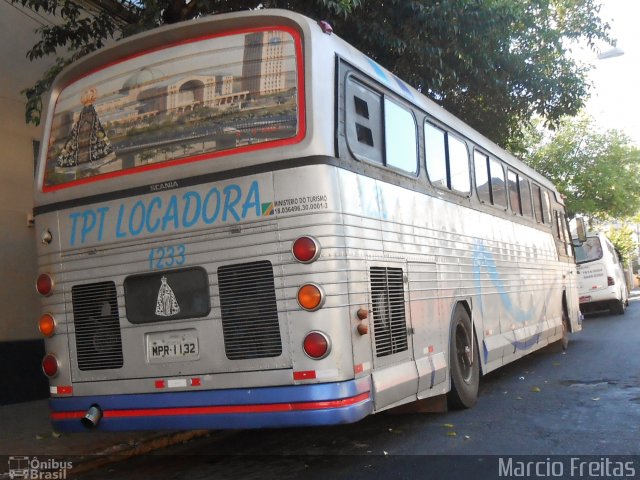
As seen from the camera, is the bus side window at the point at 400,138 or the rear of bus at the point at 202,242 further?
the bus side window at the point at 400,138

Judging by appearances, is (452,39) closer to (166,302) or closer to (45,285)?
(166,302)

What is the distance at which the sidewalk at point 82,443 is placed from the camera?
601 cm

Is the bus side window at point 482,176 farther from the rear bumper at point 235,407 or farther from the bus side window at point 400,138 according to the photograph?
the rear bumper at point 235,407

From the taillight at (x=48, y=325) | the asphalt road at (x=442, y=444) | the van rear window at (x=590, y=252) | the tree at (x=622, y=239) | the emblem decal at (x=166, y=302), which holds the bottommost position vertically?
the asphalt road at (x=442, y=444)

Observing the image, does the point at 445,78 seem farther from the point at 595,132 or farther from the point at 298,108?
the point at 595,132

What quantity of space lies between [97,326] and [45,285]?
609mm

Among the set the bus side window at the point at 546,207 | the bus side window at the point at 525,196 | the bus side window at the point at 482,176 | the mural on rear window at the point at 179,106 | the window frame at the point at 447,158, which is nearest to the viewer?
the mural on rear window at the point at 179,106

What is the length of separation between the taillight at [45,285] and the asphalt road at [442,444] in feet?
5.15

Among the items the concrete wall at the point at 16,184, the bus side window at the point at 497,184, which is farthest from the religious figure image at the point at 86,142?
the bus side window at the point at 497,184

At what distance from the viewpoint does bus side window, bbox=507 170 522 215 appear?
1018 cm

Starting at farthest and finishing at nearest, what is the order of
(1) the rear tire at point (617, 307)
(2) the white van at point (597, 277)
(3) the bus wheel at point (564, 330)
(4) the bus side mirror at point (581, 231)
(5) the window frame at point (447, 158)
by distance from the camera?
1. (1) the rear tire at point (617, 307)
2. (2) the white van at point (597, 277)
3. (4) the bus side mirror at point (581, 231)
4. (3) the bus wheel at point (564, 330)
5. (5) the window frame at point (447, 158)

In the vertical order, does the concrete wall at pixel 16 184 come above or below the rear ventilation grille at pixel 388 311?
above

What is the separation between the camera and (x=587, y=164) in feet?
101

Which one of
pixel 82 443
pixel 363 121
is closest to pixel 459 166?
pixel 363 121
